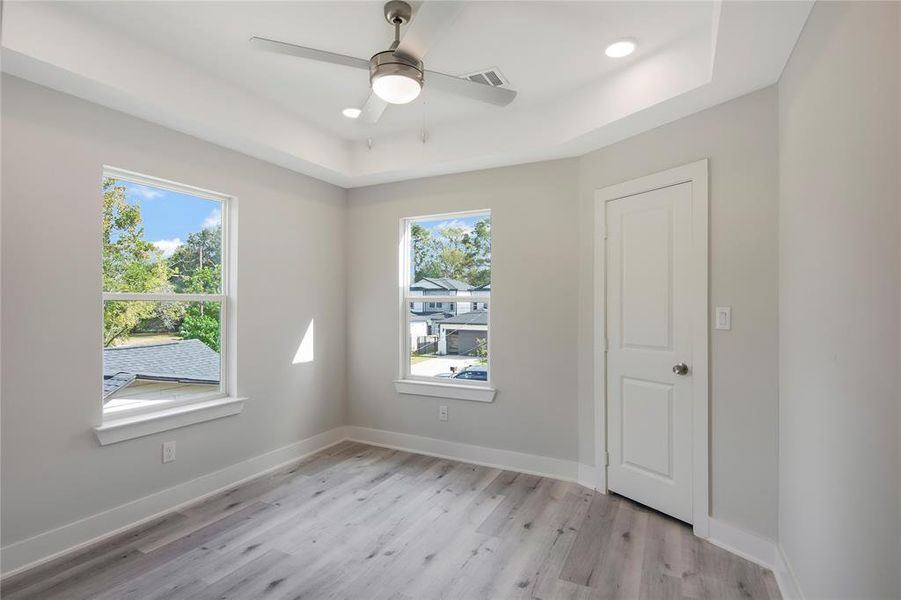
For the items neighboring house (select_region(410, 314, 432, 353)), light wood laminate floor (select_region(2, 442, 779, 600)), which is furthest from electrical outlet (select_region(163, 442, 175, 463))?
neighboring house (select_region(410, 314, 432, 353))

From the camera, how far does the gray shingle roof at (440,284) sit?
154 inches

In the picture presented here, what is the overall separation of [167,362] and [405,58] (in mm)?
2372

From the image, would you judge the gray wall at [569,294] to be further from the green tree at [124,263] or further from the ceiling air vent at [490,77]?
the green tree at [124,263]

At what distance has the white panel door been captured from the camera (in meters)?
2.68

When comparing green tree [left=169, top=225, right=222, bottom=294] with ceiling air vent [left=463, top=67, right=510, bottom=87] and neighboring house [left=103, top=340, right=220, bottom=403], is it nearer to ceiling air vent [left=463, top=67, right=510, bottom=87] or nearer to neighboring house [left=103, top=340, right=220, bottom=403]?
neighboring house [left=103, top=340, right=220, bottom=403]

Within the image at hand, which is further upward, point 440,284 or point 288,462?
point 440,284

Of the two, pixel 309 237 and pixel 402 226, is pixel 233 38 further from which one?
pixel 402 226

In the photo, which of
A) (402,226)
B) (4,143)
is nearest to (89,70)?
(4,143)

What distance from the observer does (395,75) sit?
192 centimetres

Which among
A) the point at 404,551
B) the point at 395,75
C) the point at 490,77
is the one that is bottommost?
the point at 404,551

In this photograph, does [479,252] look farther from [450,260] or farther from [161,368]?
[161,368]

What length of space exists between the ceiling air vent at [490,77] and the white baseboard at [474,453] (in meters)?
2.60

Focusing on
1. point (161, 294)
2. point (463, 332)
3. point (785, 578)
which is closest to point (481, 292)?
point (463, 332)

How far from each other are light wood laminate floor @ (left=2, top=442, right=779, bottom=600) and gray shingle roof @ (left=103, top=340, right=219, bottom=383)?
0.82 m
